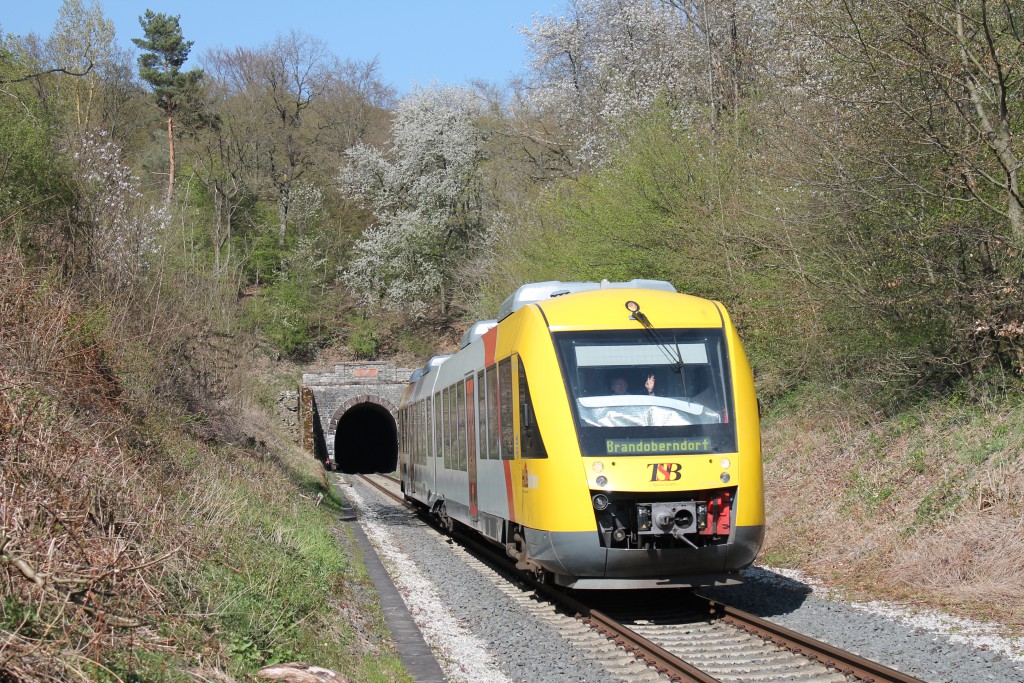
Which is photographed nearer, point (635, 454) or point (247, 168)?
point (635, 454)

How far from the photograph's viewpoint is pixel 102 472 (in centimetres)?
789

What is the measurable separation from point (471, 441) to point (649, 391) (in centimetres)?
417

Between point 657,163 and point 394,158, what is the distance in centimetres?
3223

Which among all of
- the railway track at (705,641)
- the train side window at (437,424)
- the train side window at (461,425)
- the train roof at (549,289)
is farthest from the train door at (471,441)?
the train side window at (437,424)

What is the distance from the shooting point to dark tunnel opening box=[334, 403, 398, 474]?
55906 mm

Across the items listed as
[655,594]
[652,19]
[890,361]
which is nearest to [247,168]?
[652,19]

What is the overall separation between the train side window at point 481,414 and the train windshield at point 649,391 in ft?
8.85

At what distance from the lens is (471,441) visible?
13.2 m

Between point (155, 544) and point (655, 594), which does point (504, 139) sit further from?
point (155, 544)

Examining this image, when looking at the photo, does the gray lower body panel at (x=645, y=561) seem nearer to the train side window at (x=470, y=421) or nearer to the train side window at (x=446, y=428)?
the train side window at (x=470, y=421)

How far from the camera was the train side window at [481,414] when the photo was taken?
12.1 metres

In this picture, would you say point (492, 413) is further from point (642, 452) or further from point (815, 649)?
point (815, 649)

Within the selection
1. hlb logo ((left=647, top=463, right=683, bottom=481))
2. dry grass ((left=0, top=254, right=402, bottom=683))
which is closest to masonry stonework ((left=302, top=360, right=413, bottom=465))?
dry grass ((left=0, top=254, right=402, bottom=683))

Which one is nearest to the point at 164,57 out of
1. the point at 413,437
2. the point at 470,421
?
the point at 413,437
